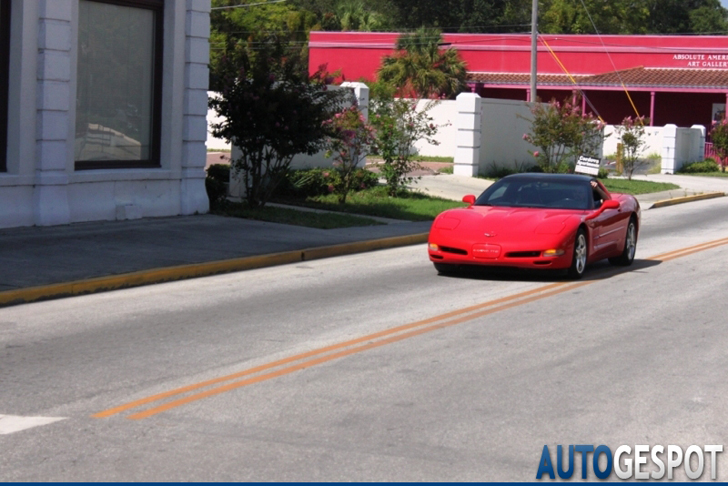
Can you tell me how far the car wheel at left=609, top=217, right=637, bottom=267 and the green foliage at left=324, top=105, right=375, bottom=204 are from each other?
25.6 ft

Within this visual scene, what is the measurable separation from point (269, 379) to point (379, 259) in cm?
813

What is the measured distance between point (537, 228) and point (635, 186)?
20506 millimetres

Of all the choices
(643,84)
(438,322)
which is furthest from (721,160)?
(438,322)

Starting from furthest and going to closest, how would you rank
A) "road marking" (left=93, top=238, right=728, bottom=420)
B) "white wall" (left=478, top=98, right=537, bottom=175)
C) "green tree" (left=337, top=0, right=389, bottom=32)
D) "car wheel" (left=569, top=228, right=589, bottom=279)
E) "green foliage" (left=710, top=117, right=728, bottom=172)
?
"green tree" (left=337, top=0, right=389, bottom=32) < "green foliage" (left=710, top=117, right=728, bottom=172) < "white wall" (left=478, top=98, right=537, bottom=175) < "car wheel" (left=569, top=228, right=589, bottom=279) < "road marking" (left=93, top=238, right=728, bottom=420)

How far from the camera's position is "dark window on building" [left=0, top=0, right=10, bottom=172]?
50.9 feet

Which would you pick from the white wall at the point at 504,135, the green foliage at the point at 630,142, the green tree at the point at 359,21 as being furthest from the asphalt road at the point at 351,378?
the green tree at the point at 359,21

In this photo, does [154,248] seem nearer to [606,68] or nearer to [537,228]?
[537,228]

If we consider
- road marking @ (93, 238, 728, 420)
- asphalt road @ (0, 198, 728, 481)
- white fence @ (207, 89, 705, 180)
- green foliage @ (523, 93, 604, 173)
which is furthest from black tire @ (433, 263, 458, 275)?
green foliage @ (523, 93, 604, 173)

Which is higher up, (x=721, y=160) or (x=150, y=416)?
(x=721, y=160)

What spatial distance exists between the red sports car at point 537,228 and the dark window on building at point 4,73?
6788 millimetres

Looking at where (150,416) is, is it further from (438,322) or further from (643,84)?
(643,84)

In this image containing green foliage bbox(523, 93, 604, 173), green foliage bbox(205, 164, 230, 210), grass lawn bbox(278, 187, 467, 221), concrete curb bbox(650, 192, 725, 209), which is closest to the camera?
green foliage bbox(205, 164, 230, 210)

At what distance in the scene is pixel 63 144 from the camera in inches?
635

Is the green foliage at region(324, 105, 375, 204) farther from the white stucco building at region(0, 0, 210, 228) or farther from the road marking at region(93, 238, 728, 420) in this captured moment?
the road marking at region(93, 238, 728, 420)
